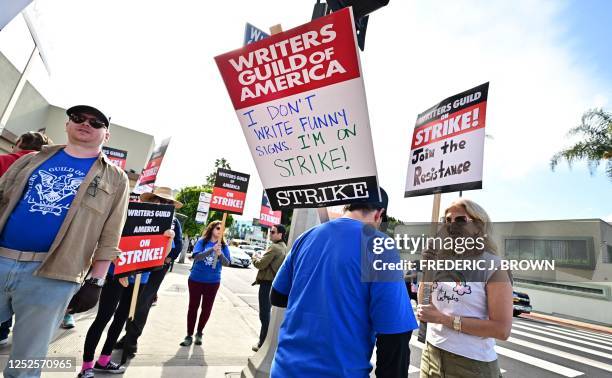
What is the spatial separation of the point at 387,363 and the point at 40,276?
2.01 meters

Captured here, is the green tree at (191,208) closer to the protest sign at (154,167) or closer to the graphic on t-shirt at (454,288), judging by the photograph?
the protest sign at (154,167)

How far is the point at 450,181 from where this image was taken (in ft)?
9.80

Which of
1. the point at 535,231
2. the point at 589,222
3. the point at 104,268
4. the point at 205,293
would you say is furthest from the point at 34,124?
the point at 589,222

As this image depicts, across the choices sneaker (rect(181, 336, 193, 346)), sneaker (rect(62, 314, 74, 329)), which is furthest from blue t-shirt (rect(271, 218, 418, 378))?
sneaker (rect(62, 314, 74, 329))

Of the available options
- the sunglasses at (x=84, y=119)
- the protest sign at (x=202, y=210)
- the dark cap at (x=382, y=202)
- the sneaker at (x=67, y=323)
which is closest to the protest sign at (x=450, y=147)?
the dark cap at (x=382, y=202)

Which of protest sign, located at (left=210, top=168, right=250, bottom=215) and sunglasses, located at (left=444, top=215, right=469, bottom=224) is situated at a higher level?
protest sign, located at (left=210, top=168, right=250, bottom=215)

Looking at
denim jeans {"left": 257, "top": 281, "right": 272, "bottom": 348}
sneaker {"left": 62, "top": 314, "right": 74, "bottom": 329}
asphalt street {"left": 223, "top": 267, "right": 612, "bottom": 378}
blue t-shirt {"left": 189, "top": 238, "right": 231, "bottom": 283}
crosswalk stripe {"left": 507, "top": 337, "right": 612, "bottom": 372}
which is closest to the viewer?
sneaker {"left": 62, "top": 314, "right": 74, "bottom": 329}

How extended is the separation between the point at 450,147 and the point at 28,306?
355 centimetres

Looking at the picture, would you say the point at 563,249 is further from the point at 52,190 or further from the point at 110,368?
the point at 52,190

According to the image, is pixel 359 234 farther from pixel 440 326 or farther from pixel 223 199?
pixel 223 199

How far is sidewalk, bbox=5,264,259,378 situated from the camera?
139 inches

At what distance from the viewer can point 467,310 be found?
1.84m

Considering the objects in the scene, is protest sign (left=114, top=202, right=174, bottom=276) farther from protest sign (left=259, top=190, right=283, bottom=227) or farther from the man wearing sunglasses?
protest sign (left=259, top=190, right=283, bottom=227)

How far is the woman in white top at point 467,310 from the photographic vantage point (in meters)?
1.74
